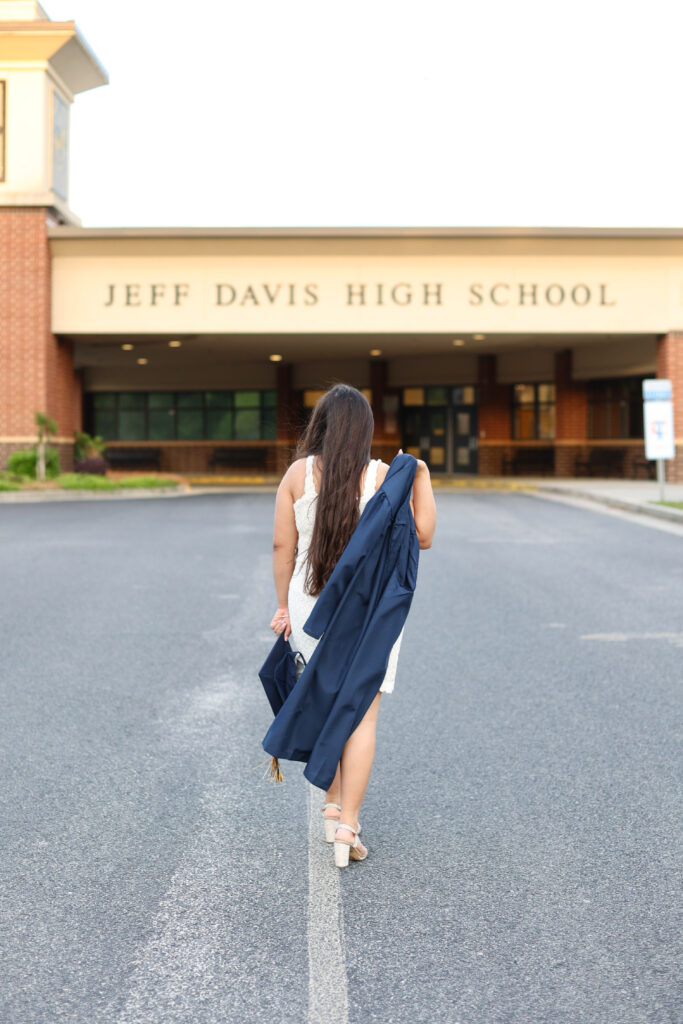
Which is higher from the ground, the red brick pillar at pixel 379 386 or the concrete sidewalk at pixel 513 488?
the red brick pillar at pixel 379 386

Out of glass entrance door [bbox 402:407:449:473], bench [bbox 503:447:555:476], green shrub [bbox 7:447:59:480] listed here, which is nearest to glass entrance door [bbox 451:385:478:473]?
glass entrance door [bbox 402:407:449:473]

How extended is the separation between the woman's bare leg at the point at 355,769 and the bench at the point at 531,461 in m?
33.8

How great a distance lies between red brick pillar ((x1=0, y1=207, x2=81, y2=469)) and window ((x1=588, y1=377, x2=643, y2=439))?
17.0m

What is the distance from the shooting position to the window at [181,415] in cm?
4209

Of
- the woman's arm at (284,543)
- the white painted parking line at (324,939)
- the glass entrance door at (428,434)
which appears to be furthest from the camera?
the glass entrance door at (428,434)

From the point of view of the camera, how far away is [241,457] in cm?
4188

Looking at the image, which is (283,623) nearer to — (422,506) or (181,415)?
(422,506)

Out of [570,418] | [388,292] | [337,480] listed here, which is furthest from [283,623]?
[570,418]

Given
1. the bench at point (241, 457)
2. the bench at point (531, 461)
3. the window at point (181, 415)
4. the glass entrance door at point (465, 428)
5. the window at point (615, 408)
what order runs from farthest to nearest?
1. the window at point (181, 415)
2. the bench at point (241, 457)
3. the glass entrance door at point (465, 428)
4. the bench at point (531, 461)
5. the window at point (615, 408)

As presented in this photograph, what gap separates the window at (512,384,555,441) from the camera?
37.1m

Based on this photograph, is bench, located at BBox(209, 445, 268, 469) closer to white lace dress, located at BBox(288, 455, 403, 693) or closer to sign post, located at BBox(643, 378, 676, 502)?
sign post, located at BBox(643, 378, 676, 502)

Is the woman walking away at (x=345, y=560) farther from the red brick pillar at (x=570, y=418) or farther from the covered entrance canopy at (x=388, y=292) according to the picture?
the red brick pillar at (x=570, y=418)

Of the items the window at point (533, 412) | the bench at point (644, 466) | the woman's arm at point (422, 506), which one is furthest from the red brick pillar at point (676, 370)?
the woman's arm at point (422, 506)

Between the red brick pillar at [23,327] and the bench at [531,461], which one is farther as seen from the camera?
the bench at [531,461]
